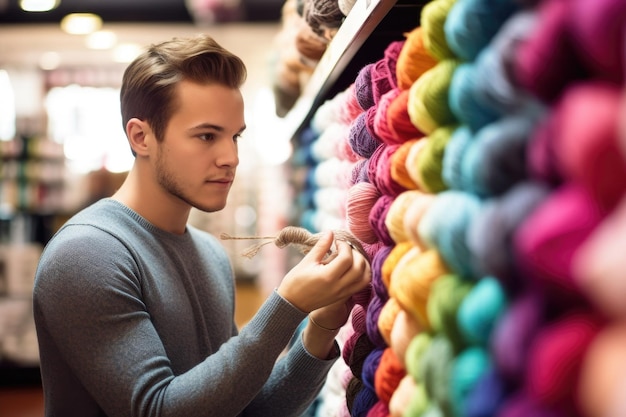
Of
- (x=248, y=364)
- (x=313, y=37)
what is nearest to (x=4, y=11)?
(x=313, y=37)

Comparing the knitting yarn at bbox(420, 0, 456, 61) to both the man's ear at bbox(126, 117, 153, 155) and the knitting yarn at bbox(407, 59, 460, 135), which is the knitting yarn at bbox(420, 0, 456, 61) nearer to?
the knitting yarn at bbox(407, 59, 460, 135)

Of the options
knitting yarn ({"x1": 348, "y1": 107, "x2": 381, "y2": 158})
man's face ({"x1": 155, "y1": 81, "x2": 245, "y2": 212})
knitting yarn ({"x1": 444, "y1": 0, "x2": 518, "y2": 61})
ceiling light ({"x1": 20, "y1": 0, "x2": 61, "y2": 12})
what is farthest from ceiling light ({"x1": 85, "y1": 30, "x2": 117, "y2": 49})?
knitting yarn ({"x1": 444, "y1": 0, "x2": 518, "y2": 61})

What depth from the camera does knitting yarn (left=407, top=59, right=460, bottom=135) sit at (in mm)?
749

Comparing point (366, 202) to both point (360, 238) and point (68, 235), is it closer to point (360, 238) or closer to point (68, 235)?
point (360, 238)

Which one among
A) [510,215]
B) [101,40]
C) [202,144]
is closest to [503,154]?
[510,215]

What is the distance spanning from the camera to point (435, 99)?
2.48 ft

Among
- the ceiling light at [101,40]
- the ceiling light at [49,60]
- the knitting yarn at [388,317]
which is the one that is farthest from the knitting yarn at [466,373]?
the ceiling light at [49,60]

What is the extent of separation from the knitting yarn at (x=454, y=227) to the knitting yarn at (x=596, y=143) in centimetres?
17

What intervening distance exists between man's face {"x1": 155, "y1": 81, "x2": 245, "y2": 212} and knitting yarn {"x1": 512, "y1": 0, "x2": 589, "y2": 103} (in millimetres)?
982

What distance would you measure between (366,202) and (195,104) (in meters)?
0.50

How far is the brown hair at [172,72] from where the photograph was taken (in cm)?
148

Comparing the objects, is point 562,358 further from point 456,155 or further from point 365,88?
point 365,88

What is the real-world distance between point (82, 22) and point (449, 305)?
259 inches

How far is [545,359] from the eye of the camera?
0.50 metres
